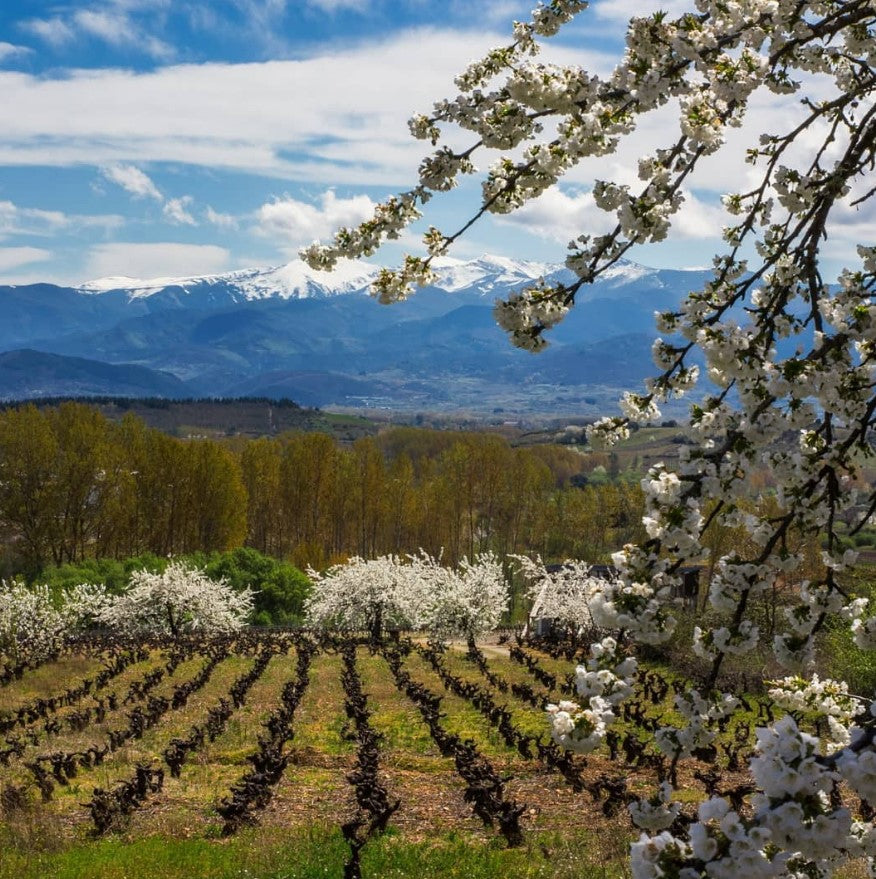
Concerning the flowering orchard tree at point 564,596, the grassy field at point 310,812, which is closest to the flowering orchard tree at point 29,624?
the grassy field at point 310,812

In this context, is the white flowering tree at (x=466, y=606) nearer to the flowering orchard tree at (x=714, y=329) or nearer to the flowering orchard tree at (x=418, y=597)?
the flowering orchard tree at (x=418, y=597)

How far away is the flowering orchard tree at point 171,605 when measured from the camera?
4375 cm

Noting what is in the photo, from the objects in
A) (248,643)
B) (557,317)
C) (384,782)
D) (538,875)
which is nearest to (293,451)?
(248,643)

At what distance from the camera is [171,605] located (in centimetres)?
4416

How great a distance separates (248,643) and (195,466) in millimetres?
23355

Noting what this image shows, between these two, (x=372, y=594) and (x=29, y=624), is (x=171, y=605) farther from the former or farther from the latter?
(x=29, y=624)

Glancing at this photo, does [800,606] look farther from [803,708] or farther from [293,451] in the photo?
[293,451]

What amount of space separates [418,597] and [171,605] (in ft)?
40.2

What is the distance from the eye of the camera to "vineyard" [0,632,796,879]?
11.2m

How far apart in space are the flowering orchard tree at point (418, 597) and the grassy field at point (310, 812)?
1485 cm

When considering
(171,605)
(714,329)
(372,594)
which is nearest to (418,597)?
(372,594)

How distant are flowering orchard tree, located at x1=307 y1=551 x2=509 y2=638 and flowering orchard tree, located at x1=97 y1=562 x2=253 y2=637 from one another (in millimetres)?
4772

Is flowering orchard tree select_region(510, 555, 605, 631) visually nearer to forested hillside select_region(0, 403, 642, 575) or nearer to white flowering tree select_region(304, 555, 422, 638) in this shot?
white flowering tree select_region(304, 555, 422, 638)

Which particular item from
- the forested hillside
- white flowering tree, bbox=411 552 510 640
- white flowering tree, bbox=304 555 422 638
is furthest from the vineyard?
the forested hillside
